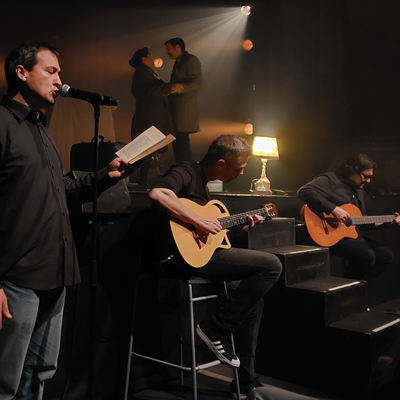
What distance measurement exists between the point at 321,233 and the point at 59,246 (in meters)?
3.01

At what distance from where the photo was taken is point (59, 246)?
5.03 feet

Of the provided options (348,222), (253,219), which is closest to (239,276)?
(253,219)

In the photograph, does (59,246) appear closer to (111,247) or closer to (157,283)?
(111,247)

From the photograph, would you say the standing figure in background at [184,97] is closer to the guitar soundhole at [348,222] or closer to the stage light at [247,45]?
the stage light at [247,45]

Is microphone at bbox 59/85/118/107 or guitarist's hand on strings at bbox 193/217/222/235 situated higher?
microphone at bbox 59/85/118/107

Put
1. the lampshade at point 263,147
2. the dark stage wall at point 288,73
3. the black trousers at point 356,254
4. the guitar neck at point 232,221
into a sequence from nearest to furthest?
the guitar neck at point 232,221, the dark stage wall at point 288,73, the black trousers at point 356,254, the lampshade at point 263,147

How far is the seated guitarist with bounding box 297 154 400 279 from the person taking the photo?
4125 millimetres

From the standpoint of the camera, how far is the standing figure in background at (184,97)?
3.92 meters

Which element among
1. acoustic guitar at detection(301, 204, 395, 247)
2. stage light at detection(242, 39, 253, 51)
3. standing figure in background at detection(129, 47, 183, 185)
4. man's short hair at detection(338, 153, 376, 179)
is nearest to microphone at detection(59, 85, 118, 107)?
standing figure in background at detection(129, 47, 183, 185)

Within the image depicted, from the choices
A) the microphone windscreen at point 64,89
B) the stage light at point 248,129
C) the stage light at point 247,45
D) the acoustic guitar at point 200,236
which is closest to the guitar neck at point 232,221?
the acoustic guitar at point 200,236

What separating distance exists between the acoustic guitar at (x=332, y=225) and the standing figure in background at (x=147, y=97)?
1561 millimetres

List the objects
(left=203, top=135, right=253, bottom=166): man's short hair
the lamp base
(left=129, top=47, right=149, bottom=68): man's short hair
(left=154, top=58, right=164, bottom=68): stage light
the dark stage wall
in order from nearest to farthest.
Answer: (left=203, top=135, right=253, bottom=166): man's short hair, (left=129, top=47, right=149, bottom=68): man's short hair, the dark stage wall, (left=154, top=58, right=164, bottom=68): stage light, the lamp base

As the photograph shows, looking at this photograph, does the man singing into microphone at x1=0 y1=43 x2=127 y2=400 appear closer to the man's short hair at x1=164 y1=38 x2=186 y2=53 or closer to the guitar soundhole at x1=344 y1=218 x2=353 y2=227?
the man's short hair at x1=164 y1=38 x2=186 y2=53

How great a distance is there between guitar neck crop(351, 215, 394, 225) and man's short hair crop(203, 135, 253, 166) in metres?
1.96
